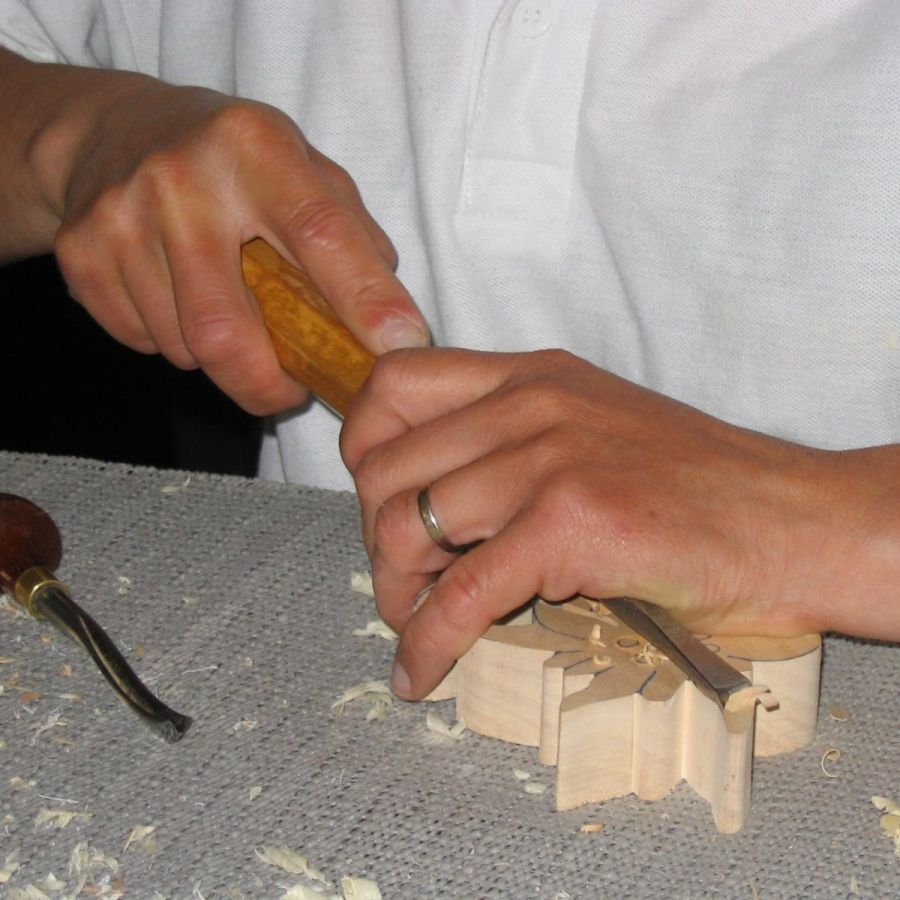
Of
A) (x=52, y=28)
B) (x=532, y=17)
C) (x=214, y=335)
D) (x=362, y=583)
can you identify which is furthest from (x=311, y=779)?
(x=52, y=28)

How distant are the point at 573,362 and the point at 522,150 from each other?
0.24 m

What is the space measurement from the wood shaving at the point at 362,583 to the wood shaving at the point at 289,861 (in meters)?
0.23

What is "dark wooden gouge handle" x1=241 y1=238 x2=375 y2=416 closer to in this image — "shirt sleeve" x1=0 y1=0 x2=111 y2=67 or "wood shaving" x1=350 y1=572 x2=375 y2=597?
"wood shaving" x1=350 y1=572 x2=375 y2=597

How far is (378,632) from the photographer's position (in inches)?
30.0

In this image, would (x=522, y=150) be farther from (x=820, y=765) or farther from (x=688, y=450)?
(x=820, y=765)

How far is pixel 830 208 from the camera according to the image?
845 mm

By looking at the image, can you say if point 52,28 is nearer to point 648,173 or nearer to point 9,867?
point 648,173

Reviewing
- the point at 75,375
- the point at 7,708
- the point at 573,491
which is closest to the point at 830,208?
the point at 573,491

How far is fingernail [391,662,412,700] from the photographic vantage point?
0.70 meters

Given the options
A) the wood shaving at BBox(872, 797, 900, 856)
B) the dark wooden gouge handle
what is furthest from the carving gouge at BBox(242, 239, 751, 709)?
the wood shaving at BBox(872, 797, 900, 856)

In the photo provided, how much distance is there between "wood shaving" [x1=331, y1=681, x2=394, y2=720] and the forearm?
1.45 ft

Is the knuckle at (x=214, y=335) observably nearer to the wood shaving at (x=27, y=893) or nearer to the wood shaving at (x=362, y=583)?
the wood shaving at (x=362, y=583)

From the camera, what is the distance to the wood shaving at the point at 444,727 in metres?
0.68

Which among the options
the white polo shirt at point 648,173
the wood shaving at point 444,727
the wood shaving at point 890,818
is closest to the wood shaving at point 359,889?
the wood shaving at point 444,727
